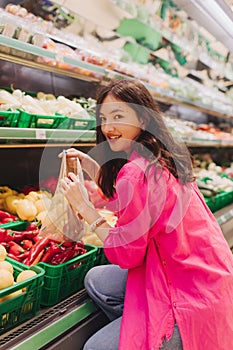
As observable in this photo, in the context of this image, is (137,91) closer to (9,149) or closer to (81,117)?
(81,117)

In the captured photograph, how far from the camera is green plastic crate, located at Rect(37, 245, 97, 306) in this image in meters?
1.50

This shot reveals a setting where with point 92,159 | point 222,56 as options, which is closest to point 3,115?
point 92,159

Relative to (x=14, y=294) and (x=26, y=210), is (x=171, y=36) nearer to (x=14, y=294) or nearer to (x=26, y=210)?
(x=26, y=210)

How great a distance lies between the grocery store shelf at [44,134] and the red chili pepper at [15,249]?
1.72ft

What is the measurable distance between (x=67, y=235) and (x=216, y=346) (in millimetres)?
810

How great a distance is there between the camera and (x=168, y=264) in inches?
52.1

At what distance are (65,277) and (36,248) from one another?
200 mm

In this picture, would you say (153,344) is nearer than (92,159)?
Yes

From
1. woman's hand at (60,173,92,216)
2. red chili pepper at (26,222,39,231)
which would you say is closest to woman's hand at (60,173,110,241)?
woman's hand at (60,173,92,216)

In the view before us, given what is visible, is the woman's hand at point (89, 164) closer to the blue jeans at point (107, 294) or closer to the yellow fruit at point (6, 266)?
the blue jeans at point (107, 294)

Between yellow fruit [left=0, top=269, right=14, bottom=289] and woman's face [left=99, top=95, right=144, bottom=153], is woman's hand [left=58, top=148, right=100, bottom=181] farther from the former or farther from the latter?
yellow fruit [left=0, top=269, right=14, bottom=289]

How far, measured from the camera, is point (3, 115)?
163 centimetres

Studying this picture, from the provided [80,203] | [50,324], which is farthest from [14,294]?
[80,203]

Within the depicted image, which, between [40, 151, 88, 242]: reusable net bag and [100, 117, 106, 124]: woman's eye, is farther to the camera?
[40, 151, 88, 242]: reusable net bag
